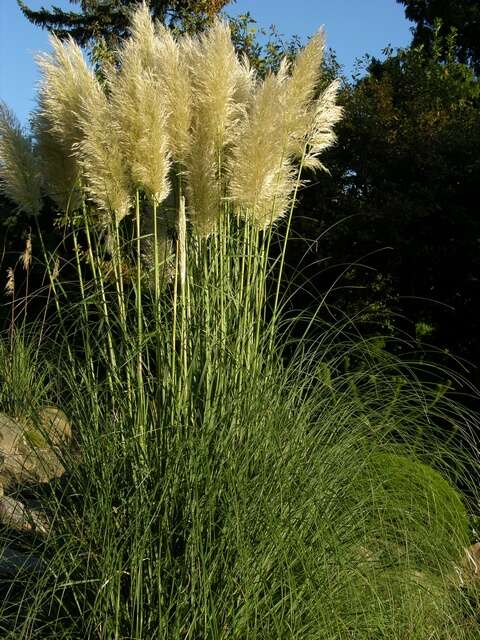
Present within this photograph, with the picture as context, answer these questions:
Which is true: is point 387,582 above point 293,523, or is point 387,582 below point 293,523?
below

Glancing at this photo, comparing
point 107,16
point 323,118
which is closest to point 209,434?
point 323,118

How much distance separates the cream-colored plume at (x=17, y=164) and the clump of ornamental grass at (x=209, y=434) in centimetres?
2

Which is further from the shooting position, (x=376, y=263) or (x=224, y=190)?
(x=376, y=263)

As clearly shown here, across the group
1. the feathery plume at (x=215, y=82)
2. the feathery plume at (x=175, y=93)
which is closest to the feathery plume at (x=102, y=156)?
the feathery plume at (x=175, y=93)

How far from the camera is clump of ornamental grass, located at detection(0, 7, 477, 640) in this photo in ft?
9.43

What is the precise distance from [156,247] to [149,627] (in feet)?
5.19

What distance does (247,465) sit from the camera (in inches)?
118

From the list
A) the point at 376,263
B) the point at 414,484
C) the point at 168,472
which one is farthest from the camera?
the point at 376,263

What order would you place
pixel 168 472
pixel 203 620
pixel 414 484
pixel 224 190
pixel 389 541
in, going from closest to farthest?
pixel 203 620
pixel 168 472
pixel 389 541
pixel 414 484
pixel 224 190

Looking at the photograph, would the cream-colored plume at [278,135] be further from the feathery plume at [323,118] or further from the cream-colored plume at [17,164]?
the cream-colored plume at [17,164]

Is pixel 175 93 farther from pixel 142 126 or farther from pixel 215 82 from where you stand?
pixel 142 126

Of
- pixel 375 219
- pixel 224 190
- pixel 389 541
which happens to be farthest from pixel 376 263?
pixel 389 541

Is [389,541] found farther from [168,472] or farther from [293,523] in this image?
[168,472]

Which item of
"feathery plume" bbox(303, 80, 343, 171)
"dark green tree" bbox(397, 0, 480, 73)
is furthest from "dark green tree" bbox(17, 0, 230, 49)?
"feathery plume" bbox(303, 80, 343, 171)
